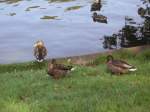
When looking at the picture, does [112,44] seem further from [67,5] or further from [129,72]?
[67,5]

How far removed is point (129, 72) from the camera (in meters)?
13.9

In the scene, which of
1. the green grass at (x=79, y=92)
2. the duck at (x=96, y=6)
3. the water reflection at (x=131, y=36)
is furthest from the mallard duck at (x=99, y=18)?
the green grass at (x=79, y=92)

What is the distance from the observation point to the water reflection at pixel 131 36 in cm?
2259

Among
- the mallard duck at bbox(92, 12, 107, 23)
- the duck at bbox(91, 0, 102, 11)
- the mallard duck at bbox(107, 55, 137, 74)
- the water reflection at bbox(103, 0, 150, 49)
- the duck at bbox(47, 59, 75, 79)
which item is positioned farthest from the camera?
the duck at bbox(91, 0, 102, 11)

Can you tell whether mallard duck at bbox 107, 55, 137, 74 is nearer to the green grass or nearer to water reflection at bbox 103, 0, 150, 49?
the green grass

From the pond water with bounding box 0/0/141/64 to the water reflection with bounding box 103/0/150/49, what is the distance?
1.81 feet

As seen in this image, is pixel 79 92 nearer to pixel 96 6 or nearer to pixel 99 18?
pixel 99 18

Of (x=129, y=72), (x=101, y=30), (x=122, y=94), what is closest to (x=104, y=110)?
(x=122, y=94)

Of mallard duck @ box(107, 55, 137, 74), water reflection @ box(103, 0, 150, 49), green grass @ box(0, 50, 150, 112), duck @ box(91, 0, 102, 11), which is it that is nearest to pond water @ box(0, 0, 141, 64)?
duck @ box(91, 0, 102, 11)

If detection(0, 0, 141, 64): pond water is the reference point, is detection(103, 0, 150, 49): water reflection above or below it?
above

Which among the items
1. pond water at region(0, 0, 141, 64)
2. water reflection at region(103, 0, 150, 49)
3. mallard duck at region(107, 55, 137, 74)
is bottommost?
pond water at region(0, 0, 141, 64)

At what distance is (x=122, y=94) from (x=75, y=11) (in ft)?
69.8

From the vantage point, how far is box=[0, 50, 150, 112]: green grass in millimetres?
9898

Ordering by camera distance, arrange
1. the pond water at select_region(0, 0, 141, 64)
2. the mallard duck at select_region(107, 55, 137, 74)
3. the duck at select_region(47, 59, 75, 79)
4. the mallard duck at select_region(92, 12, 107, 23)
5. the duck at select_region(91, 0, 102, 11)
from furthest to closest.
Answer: the duck at select_region(91, 0, 102, 11) → the mallard duck at select_region(92, 12, 107, 23) → the pond water at select_region(0, 0, 141, 64) → the mallard duck at select_region(107, 55, 137, 74) → the duck at select_region(47, 59, 75, 79)
